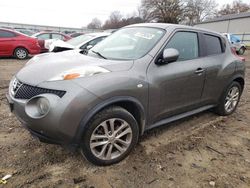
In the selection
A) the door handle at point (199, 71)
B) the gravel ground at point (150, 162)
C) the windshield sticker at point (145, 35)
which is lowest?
the gravel ground at point (150, 162)

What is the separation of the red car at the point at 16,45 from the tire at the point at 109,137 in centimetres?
945

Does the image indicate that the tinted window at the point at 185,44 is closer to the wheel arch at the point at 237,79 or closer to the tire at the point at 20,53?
the wheel arch at the point at 237,79

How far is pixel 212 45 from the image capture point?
3.97 m

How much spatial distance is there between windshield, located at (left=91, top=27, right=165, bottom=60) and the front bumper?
3.13ft

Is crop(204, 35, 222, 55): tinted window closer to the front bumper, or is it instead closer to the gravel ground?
the gravel ground

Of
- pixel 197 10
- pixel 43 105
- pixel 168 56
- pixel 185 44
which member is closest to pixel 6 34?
pixel 185 44

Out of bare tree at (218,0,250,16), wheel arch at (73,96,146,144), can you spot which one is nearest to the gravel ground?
wheel arch at (73,96,146,144)

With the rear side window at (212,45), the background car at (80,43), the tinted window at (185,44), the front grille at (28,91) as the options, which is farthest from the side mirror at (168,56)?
the background car at (80,43)

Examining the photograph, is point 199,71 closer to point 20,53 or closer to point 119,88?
point 119,88

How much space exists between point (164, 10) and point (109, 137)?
160 feet

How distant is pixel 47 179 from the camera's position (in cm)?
252

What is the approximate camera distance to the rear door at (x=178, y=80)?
3.00 meters

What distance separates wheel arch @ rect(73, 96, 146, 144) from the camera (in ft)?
7.91

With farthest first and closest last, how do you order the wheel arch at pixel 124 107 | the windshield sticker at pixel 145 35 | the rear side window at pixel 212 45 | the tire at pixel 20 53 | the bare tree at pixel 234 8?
1. the bare tree at pixel 234 8
2. the tire at pixel 20 53
3. the rear side window at pixel 212 45
4. the windshield sticker at pixel 145 35
5. the wheel arch at pixel 124 107
